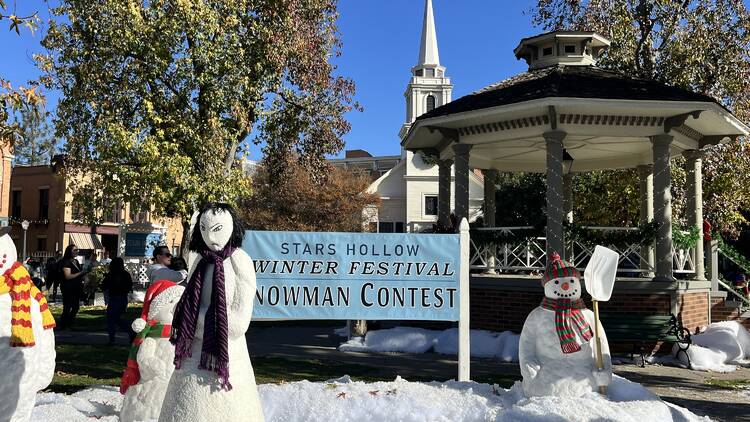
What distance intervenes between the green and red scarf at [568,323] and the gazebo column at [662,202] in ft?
18.6

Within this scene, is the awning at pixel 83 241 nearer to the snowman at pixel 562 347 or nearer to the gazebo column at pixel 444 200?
the gazebo column at pixel 444 200

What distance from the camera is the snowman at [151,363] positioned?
17.9 feet

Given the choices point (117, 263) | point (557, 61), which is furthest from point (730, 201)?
point (117, 263)

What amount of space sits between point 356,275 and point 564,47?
9.12 m

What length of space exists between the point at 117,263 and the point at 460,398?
23.4 ft

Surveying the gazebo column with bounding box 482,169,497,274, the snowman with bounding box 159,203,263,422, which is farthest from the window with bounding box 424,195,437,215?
the snowman with bounding box 159,203,263,422

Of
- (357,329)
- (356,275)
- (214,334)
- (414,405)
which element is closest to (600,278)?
(414,405)

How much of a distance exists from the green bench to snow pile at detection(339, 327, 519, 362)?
155cm

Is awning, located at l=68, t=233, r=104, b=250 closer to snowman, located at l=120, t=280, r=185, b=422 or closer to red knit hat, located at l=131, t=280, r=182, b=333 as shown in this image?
red knit hat, located at l=131, t=280, r=182, b=333

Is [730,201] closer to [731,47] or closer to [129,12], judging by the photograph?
[731,47]

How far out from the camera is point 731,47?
1606 centimetres

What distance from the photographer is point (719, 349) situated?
10.7m

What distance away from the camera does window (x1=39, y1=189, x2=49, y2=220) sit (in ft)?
131

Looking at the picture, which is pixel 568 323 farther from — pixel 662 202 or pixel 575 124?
pixel 662 202
